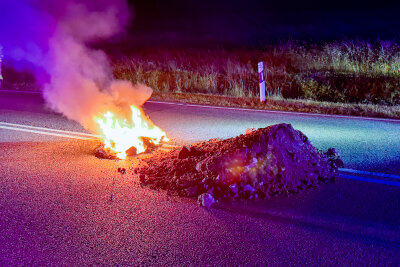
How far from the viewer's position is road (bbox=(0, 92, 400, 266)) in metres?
3.49

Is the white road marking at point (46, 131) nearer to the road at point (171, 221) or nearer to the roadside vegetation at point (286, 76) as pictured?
the road at point (171, 221)

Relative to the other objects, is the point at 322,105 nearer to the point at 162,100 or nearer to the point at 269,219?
the point at 162,100

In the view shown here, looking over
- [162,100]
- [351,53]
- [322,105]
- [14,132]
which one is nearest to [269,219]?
[14,132]

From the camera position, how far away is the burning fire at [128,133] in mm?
6590

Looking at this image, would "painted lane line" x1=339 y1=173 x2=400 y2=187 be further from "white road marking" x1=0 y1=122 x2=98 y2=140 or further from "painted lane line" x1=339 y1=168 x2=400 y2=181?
"white road marking" x1=0 y1=122 x2=98 y2=140

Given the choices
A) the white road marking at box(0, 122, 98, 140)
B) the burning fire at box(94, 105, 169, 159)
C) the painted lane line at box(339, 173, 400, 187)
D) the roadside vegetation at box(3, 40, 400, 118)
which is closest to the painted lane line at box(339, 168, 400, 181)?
the painted lane line at box(339, 173, 400, 187)

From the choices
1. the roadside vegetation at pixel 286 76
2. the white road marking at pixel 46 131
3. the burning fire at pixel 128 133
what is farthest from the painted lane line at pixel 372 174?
the roadside vegetation at pixel 286 76

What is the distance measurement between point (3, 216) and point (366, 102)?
35.0 ft

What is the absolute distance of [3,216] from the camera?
4.29 metres

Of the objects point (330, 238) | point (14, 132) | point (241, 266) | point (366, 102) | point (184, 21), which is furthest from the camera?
point (184, 21)

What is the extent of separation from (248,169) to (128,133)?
277cm

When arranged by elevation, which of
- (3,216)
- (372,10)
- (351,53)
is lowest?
(3,216)

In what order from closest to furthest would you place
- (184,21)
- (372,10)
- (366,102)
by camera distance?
1. (366,102)
2. (372,10)
3. (184,21)

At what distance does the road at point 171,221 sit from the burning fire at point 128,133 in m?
0.47
